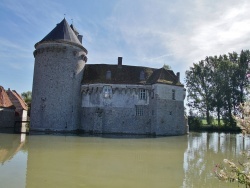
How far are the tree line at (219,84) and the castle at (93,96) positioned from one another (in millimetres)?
13600

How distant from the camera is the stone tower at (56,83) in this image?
29.3m

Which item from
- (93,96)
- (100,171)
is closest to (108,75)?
(93,96)

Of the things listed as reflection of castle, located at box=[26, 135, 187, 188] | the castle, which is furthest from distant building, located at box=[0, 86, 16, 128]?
reflection of castle, located at box=[26, 135, 187, 188]

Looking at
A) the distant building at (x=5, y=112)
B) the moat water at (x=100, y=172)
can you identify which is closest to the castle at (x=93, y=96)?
the distant building at (x=5, y=112)

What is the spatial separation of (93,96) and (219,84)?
72.3 feet

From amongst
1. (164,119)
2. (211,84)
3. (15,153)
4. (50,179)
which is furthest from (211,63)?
(50,179)

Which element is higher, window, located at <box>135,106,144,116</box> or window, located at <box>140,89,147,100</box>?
window, located at <box>140,89,147,100</box>

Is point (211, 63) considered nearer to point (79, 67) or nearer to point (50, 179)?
point (79, 67)

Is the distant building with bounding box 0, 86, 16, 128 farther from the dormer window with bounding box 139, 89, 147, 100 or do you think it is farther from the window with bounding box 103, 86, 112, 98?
the dormer window with bounding box 139, 89, 147, 100

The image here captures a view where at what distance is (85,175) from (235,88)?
38.0 metres

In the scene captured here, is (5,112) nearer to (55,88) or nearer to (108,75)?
(55,88)

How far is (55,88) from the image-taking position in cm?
2950

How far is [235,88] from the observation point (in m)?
42.3

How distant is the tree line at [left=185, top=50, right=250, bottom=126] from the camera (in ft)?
138
